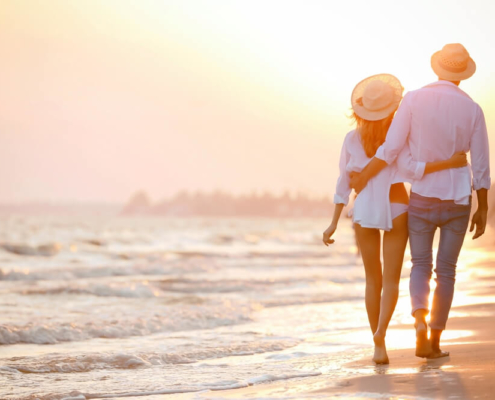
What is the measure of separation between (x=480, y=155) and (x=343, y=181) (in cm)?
85

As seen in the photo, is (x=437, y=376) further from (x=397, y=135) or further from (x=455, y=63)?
A: (x=455, y=63)

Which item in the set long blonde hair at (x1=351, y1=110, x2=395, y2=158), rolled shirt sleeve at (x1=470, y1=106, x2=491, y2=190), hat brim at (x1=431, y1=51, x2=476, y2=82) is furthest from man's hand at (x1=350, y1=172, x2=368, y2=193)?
hat brim at (x1=431, y1=51, x2=476, y2=82)

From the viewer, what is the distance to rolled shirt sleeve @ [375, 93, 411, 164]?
409cm

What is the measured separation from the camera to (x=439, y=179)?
160 inches

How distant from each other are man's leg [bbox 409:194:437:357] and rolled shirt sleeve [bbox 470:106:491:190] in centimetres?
30

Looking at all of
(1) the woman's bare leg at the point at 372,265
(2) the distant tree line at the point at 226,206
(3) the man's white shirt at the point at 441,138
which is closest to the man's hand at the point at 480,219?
(3) the man's white shirt at the point at 441,138

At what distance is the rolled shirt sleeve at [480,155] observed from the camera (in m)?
4.06

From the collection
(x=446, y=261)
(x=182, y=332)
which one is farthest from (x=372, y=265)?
(x=182, y=332)

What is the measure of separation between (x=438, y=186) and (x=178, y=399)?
75.2 inches

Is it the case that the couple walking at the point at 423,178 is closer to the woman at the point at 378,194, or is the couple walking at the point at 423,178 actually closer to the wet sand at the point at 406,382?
the woman at the point at 378,194

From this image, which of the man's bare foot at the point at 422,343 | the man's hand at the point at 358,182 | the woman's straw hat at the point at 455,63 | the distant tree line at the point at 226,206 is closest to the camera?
the man's bare foot at the point at 422,343

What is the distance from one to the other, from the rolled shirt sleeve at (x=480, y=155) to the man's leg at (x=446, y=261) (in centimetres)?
17

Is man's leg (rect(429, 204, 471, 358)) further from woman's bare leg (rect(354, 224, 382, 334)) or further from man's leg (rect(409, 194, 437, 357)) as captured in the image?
woman's bare leg (rect(354, 224, 382, 334))

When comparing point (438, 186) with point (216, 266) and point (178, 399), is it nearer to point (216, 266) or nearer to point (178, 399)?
point (178, 399)
